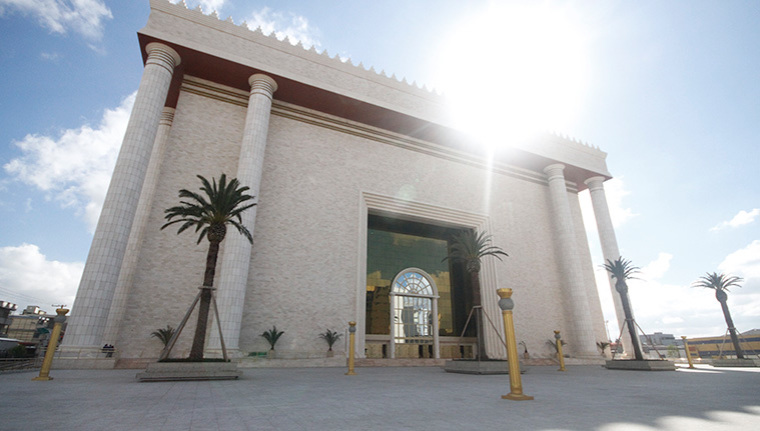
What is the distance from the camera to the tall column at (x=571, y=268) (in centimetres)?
2292

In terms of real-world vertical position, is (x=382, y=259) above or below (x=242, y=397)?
above

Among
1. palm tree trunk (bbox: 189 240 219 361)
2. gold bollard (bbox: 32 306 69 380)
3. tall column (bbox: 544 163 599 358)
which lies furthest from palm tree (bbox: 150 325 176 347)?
tall column (bbox: 544 163 599 358)

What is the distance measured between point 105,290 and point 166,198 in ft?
16.7

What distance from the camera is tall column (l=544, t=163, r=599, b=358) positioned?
75.2ft

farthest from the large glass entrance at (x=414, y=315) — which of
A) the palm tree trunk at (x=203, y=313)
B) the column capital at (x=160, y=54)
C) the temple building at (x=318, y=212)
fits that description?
the column capital at (x=160, y=54)

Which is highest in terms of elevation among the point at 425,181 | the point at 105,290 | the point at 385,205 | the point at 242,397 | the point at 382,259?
the point at 425,181

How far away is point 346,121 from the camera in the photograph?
22766 mm

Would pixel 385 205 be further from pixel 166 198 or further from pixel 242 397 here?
pixel 242 397

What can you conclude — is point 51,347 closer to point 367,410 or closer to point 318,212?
point 367,410

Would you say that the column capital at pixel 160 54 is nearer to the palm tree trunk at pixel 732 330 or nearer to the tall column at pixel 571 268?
the tall column at pixel 571 268

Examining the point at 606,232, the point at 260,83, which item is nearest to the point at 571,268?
the point at 606,232

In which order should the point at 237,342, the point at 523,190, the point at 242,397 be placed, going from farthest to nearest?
1. the point at 523,190
2. the point at 237,342
3. the point at 242,397

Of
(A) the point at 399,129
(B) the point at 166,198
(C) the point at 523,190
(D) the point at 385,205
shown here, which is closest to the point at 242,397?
(B) the point at 166,198

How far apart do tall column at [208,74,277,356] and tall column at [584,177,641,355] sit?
24493 mm
